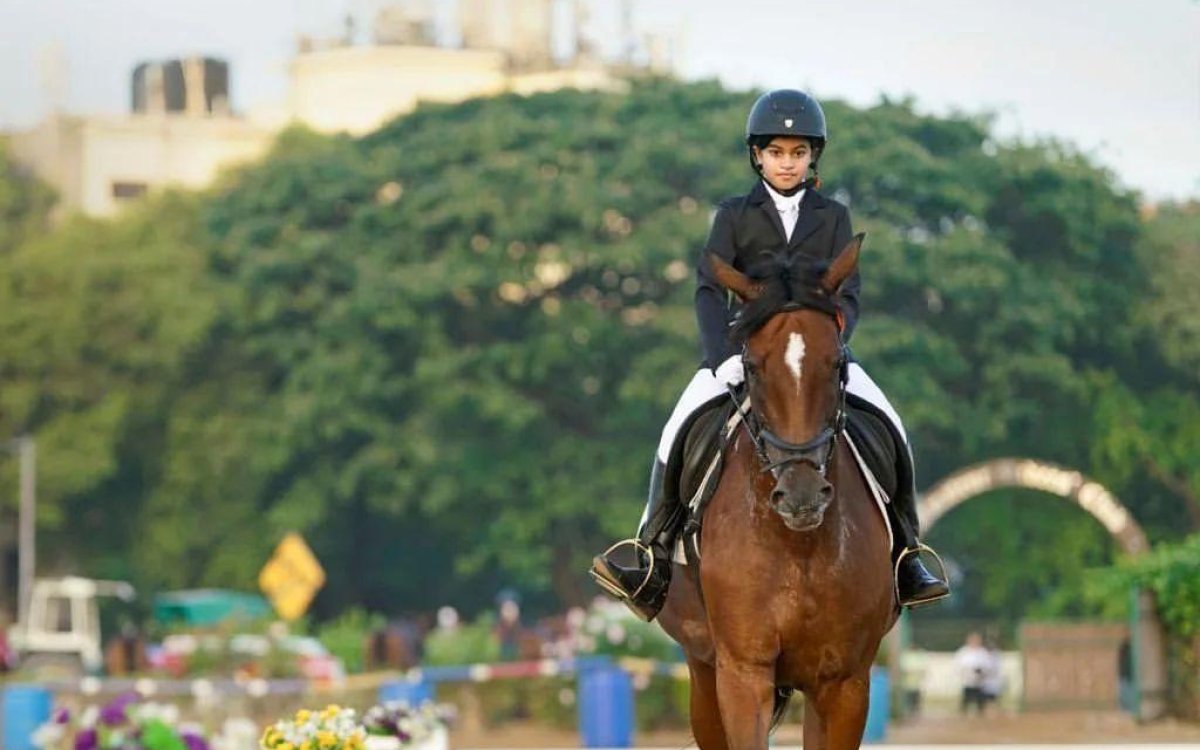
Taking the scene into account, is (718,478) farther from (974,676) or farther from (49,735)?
(974,676)

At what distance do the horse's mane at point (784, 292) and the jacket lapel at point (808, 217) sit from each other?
23.7 inches

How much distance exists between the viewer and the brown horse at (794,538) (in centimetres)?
1055

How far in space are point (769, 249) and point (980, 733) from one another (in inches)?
1075

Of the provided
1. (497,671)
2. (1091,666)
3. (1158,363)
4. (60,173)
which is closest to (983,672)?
(1091,666)

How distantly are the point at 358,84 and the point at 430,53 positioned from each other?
277 cm

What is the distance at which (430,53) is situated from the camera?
105 meters

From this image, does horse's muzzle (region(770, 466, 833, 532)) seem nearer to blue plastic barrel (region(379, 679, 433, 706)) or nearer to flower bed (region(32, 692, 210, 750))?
flower bed (region(32, 692, 210, 750))

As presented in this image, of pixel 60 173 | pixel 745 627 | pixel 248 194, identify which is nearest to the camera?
pixel 745 627

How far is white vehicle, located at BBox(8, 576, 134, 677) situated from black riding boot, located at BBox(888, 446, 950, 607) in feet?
177

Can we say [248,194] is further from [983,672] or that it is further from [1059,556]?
[983,672]

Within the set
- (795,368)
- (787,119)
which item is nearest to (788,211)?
(787,119)

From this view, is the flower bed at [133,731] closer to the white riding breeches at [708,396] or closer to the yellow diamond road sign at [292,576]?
the white riding breeches at [708,396]

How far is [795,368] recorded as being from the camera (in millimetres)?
10547

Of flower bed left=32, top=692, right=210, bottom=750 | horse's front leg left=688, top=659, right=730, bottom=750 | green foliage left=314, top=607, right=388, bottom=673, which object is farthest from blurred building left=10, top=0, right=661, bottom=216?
horse's front leg left=688, top=659, right=730, bottom=750
